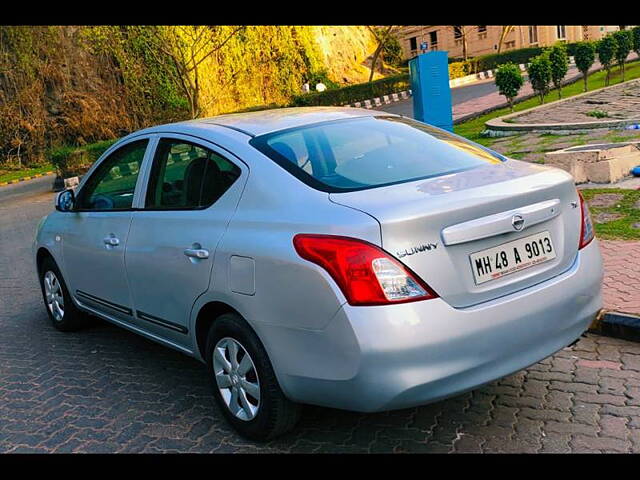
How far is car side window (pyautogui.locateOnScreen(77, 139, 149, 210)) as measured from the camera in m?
4.57

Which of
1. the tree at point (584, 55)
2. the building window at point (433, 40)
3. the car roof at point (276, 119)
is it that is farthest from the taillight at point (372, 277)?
the building window at point (433, 40)

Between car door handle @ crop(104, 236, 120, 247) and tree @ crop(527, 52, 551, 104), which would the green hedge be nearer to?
tree @ crop(527, 52, 551, 104)

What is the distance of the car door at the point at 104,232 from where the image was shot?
4.50 metres

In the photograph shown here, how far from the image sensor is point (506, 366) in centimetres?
311

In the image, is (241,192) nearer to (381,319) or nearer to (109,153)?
(381,319)

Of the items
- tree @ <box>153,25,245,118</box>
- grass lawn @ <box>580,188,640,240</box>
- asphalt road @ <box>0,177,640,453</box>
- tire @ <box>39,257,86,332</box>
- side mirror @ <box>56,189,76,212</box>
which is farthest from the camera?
tree @ <box>153,25,245,118</box>

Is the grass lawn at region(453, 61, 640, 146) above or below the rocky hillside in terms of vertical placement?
below

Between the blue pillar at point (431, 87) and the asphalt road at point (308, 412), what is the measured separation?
8.32 metres

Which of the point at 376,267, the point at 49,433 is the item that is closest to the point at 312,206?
the point at 376,267

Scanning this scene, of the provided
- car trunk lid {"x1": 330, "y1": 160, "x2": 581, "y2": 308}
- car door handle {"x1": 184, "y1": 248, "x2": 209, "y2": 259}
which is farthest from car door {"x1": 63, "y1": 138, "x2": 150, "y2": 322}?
car trunk lid {"x1": 330, "y1": 160, "x2": 581, "y2": 308}

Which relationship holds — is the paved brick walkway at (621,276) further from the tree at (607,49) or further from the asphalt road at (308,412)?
the tree at (607,49)

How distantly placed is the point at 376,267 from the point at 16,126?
3210 centimetres

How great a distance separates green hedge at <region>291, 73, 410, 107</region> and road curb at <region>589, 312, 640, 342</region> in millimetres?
34613

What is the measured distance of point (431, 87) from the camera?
12.4 m
